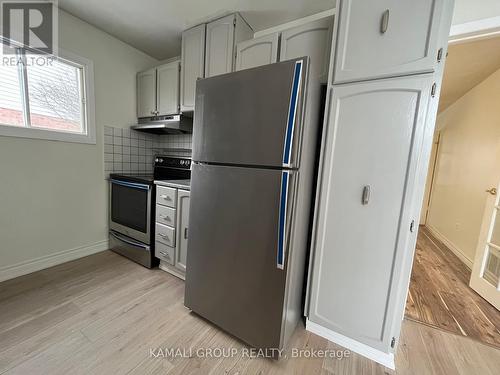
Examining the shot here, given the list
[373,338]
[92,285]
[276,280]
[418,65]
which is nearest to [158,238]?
[92,285]

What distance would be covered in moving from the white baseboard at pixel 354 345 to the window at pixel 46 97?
288 cm

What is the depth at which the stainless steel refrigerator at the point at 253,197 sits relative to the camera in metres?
1.11

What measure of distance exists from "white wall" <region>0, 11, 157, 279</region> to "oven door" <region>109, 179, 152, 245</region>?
18 centimetres

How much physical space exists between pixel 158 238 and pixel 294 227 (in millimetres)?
1567

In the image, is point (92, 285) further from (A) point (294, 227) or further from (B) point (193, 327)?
(A) point (294, 227)

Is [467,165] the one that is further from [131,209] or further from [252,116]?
[131,209]

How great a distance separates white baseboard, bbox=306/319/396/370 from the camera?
128 cm

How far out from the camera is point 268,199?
117cm

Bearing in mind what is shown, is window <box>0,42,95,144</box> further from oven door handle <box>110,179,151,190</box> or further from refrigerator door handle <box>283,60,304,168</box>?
refrigerator door handle <box>283,60,304,168</box>

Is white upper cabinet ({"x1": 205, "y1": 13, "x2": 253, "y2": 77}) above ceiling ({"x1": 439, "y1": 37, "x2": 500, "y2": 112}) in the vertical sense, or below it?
below

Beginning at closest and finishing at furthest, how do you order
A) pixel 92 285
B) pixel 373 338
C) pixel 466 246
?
pixel 373 338, pixel 92 285, pixel 466 246

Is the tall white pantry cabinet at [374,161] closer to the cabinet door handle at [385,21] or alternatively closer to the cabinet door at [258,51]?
the cabinet door handle at [385,21]

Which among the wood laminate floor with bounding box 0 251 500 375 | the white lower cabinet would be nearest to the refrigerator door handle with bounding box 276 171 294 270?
the wood laminate floor with bounding box 0 251 500 375

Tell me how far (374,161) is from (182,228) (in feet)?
5.40
